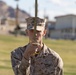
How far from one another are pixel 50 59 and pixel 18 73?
18.5 inches

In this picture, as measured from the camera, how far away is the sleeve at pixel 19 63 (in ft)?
15.2

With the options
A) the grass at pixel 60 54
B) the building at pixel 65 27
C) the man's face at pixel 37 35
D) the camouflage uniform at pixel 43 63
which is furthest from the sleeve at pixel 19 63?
the building at pixel 65 27

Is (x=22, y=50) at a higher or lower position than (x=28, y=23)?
lower

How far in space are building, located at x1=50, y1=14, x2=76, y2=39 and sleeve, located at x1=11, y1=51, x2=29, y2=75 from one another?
325 feet

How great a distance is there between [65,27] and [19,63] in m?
104

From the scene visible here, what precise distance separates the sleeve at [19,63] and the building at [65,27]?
9898 centimetres

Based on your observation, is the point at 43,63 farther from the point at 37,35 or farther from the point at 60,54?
the point at 60,54

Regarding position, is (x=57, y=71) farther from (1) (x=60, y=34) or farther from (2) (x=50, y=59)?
(1) (x=60, y=34)

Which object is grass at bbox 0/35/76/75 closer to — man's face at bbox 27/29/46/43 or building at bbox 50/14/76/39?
man's face at bbox 27/29/46/43

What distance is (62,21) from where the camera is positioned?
112 m

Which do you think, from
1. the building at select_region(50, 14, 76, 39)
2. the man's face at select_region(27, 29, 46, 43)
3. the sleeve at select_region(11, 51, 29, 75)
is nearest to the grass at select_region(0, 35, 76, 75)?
the sleeve at select_region(11, 51, 29, 75)

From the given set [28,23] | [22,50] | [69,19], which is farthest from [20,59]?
[69,19]

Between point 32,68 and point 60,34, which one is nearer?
point 32,68

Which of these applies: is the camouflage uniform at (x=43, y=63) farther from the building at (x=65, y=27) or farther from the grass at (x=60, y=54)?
the building at (x=65, y=27)
